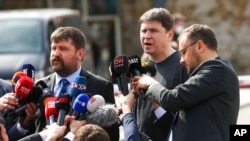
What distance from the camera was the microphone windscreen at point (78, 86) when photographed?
620cm

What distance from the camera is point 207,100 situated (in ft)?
19.7

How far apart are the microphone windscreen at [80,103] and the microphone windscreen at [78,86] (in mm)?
181

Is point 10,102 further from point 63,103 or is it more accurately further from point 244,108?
point 244,108

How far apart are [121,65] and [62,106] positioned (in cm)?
54

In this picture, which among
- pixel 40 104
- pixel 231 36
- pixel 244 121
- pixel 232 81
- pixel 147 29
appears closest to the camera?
pixel 232 81

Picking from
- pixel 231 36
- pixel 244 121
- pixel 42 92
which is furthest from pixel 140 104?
pixel 231 36

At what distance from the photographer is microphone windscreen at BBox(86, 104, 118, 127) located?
19.8 ft

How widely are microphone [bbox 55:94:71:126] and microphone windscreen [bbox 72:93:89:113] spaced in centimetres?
6

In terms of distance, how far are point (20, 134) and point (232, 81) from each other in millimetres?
1714

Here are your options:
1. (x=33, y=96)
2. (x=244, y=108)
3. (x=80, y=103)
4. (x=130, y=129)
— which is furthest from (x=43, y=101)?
(x=244, y=108)

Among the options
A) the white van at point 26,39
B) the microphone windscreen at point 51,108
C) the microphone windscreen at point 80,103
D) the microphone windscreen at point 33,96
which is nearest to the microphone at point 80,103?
the microphone windscreen at point 80,103

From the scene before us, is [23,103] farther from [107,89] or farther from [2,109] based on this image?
[107,89]

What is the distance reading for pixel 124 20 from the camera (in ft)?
75.8

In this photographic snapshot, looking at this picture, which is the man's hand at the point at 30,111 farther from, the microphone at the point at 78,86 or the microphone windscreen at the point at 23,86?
the microphone at the point at 78,86
